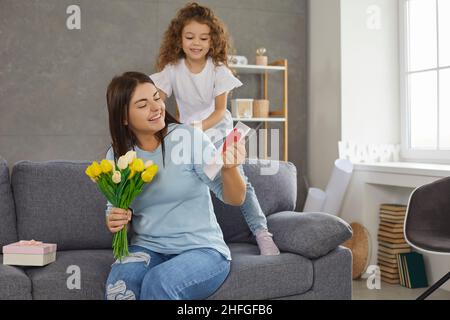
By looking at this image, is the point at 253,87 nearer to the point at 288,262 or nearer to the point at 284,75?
the point at 284,75

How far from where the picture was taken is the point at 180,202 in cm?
212

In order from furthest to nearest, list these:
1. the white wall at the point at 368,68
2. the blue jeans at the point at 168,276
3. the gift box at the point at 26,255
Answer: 1. the white wall at the point at 368,68
2. the gift box at the point at 26,255
3. the blue jeans at the point at 168,276

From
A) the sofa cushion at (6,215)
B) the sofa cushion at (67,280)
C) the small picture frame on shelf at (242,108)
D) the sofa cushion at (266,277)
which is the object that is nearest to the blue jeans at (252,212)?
the sofa cushion at (266,277)

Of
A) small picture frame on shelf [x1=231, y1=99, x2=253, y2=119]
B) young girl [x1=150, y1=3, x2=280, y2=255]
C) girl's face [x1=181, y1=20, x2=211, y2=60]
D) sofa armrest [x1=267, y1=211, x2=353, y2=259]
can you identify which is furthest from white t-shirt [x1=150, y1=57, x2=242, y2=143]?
small picture frame on shelf [x1=231, y1=99, x2=253, y2=119]

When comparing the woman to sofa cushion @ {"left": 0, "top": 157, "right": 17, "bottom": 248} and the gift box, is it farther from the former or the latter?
sofa cushion @ {"left": 0, "top": 157, "right": 17, "bottom": 248}

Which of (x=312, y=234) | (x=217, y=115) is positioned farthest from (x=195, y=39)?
(x=312, y=234)

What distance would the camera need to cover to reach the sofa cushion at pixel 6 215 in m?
2.53

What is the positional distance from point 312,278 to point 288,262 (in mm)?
121

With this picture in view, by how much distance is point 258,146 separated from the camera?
15.5 ft

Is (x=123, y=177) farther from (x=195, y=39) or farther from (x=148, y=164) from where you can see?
(x=195, y=39)

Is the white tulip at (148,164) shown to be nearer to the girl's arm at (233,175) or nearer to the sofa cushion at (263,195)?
the girl's arm at (233,175)

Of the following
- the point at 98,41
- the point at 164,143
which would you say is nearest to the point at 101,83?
the point at 98,41

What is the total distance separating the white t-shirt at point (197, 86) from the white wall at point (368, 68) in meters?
1.60

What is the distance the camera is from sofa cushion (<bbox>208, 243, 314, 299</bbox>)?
2148 mm
